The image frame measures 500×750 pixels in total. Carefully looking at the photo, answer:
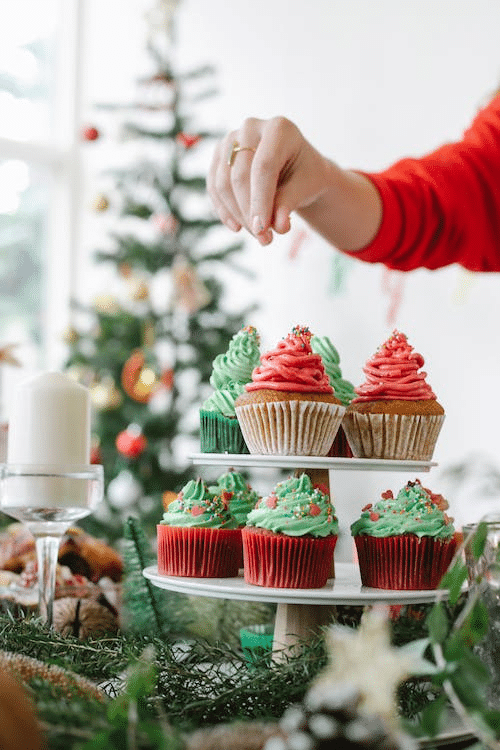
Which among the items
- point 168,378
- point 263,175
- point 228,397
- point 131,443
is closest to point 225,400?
point 228,397

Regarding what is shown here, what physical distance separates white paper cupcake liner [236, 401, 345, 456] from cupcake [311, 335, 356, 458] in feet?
0.40

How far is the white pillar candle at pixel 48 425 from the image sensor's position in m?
0.99

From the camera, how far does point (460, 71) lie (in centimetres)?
328

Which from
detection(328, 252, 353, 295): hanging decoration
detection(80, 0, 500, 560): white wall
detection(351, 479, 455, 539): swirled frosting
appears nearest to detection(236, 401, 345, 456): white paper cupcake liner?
detection(351, 479, 455, 539): swirled frosting

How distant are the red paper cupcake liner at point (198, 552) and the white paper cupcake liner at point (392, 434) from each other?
19cm

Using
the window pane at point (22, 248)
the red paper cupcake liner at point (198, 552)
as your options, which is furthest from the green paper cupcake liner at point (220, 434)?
the window pane at point (22, 248)

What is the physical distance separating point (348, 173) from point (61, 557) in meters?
0.70

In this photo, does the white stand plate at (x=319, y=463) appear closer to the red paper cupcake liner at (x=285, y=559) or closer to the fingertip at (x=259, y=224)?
the red paper cupcake liner at (x=285, y=559)

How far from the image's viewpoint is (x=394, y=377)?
119 centimetres

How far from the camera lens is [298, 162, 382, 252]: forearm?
135 centimetres

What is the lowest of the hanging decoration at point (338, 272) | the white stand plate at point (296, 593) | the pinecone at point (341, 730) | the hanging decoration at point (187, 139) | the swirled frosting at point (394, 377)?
the white stand plate at point (296, 593)

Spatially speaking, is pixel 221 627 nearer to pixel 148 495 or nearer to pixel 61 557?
pixel 61 557

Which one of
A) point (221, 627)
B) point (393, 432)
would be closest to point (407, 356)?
point (393, 432)

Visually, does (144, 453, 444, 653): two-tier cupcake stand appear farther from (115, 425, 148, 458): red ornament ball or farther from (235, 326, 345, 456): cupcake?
(115, 425, 148, 458): red ornament ball
